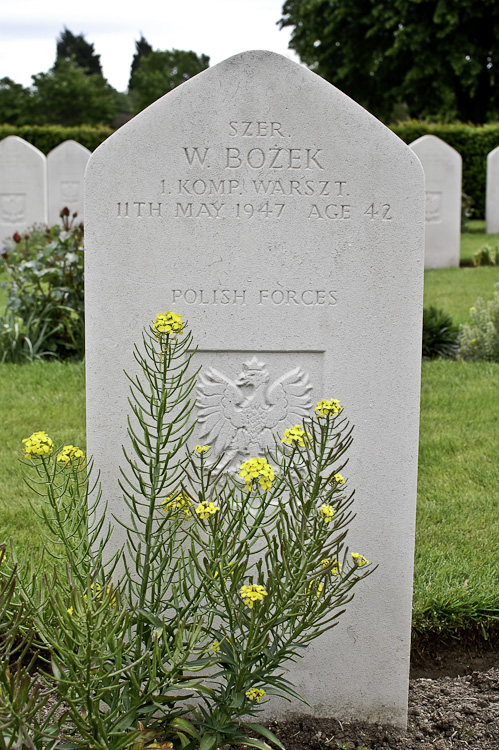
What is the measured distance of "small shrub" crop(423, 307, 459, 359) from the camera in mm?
6270

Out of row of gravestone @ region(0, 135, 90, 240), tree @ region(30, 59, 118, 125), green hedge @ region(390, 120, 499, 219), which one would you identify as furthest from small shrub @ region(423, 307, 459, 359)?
tree @ region(30, 59, 118, 125)

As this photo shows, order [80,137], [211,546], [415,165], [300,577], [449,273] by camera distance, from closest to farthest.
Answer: [300,577]
[211,546]
[415,165]
[449,273]
[80,137]

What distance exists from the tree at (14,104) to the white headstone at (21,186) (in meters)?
28.2

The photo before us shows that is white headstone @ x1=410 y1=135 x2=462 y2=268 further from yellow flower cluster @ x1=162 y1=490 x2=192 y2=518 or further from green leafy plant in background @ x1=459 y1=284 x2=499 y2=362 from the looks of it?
yellow flower cluster @ x1=162 y1=490 x2=192 y2=518

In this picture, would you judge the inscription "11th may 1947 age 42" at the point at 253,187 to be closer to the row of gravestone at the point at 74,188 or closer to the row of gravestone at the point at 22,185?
the row of gravestone at the point at 74,188

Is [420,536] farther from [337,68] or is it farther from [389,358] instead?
[337,68]

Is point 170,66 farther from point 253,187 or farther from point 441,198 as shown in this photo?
point 253,187

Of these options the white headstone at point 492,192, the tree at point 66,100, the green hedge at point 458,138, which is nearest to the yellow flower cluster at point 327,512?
the white headstone at point 492,192

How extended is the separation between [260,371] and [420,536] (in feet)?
4.33

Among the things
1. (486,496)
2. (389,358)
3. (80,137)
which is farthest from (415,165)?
(80,137)

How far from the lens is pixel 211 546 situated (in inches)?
69.1

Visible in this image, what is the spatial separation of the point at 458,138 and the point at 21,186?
9804mm

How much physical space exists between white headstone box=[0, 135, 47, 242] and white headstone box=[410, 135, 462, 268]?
601cm

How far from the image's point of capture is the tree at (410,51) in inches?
850
